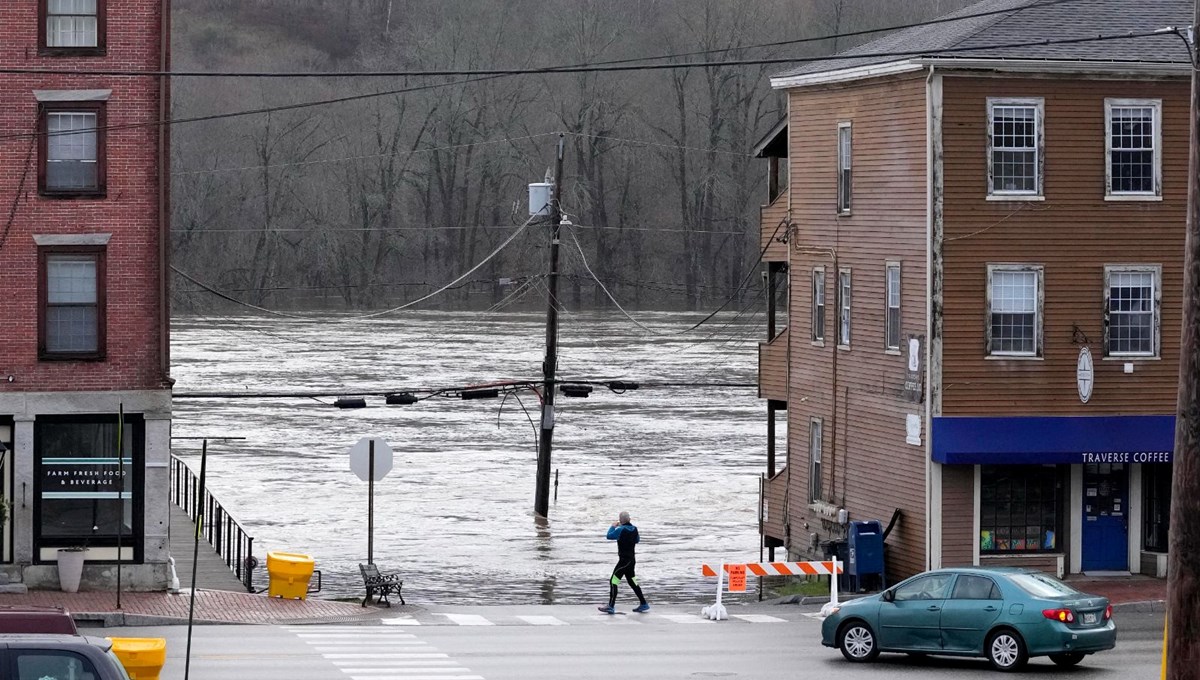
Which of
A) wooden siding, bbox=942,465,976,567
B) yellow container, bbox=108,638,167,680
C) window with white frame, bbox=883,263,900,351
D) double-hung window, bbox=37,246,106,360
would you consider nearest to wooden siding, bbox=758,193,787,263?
window with white frame, bbox=883,263,900,351

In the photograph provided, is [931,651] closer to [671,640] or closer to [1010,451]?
[671,640]

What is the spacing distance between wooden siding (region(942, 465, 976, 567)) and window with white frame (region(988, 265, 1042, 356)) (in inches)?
87.4

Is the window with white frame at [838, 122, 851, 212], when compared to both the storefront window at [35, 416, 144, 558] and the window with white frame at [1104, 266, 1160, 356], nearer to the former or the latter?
the window with white frame at [1104, 266, 1160, 356]

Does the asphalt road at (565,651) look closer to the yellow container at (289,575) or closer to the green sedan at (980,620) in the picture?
the green sedan at (980,620)

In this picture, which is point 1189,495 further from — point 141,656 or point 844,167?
point 844,167

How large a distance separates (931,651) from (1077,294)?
11490mm

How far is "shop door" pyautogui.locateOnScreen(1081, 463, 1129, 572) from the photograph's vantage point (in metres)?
34.1

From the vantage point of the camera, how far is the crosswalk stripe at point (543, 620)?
30.0 metres

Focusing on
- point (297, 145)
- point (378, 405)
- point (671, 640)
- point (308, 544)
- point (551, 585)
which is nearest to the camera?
point (671, 640)

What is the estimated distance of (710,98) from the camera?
6048 inches

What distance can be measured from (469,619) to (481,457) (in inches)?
1326

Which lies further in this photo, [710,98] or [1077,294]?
[710,98]

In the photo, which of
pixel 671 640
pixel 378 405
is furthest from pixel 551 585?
pixel 378 405

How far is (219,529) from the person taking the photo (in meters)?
39.0
